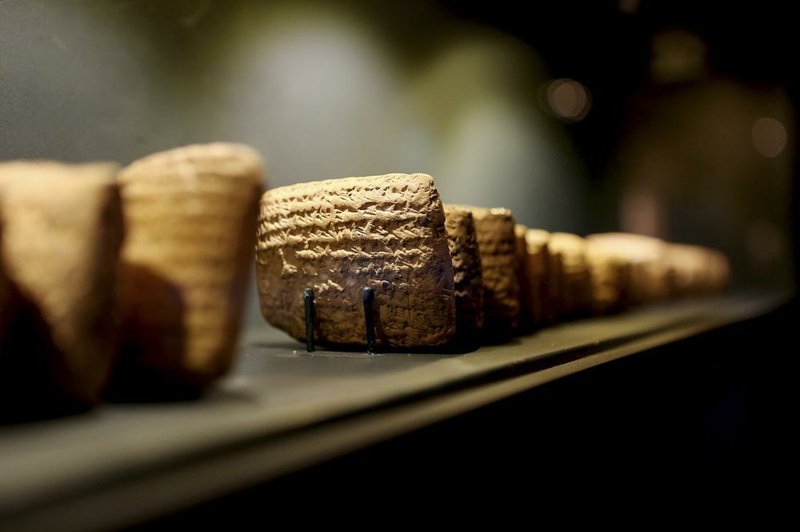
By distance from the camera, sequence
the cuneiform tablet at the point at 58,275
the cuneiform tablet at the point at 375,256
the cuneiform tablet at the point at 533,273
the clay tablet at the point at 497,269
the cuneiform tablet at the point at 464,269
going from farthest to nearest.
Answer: the cuneiform tablet at the point at 533,273
the clay tablet at the point at 497,269
the cuneiform tablet at the point at 464,269
the cuneiform tablet at the point at 375,256
the cuneiform tablet at the point at 58,275

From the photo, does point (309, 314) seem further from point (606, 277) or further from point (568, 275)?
point (606, 277)

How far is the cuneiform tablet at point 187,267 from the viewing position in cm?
71

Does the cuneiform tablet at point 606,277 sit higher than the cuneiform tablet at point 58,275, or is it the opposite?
the cuneiform tablet at point 58,275

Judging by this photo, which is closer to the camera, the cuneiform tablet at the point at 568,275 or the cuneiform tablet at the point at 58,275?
the cuneiform tablet at the point at 58,275

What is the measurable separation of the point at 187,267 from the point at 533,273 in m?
1.07

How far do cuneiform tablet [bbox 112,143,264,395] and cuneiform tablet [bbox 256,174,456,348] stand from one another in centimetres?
38

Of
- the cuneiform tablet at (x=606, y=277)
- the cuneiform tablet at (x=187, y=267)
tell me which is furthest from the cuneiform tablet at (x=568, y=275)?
the cuneiform tablet at (x=187, y=267)

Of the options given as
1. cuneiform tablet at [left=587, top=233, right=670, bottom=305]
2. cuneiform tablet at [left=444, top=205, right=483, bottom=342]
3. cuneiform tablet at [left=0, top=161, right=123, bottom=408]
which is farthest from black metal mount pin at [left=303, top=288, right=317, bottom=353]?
cuneiform tablet at [left=587, top=233, right=670, bottom=305]

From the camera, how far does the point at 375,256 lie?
1.13m

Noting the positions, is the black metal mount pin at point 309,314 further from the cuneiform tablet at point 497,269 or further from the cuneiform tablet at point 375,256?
the cuneiform tablet at point 497,269

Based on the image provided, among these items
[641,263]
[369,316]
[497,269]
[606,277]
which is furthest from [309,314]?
[641,263]

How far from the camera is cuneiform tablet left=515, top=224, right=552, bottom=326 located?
160cm

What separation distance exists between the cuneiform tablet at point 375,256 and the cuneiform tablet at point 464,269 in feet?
0.31

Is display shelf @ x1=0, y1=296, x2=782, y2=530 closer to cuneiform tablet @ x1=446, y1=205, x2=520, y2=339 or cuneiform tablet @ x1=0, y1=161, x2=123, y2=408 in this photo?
cuneiform tablet @ x1=0, y1=161, x2=123, y2=408
